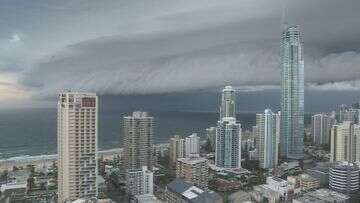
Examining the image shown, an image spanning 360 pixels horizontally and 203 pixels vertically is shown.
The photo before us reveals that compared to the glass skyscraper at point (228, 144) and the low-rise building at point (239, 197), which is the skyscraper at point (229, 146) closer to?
the glass skyscraper at point (228, 144)

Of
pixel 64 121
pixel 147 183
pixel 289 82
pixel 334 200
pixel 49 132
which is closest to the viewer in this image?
pixel 64 121

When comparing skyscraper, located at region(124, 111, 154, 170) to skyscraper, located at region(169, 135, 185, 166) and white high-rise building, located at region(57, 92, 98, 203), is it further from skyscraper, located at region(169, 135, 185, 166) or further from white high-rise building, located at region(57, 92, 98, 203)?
white high-rise building, located at region(57, 92, 98, 203)

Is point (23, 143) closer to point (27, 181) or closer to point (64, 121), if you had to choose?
point (27, 181)

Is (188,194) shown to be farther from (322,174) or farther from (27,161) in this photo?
(27,161)

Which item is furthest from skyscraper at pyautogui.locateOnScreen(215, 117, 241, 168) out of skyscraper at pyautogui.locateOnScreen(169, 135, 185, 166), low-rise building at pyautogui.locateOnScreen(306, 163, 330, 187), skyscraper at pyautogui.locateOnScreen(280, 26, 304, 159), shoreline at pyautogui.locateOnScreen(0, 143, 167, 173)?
shoreline at pyautogui.locateOnScreen(0, 143, 167, 173)

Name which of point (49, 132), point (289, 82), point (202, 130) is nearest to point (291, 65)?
point (289, 82)
